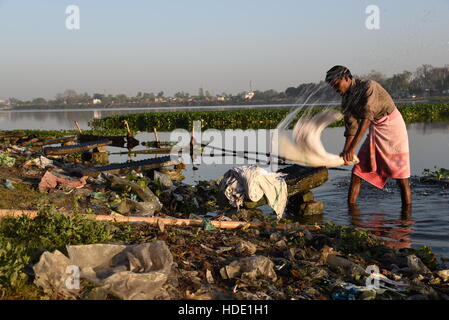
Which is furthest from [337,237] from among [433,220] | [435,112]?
[435,112]

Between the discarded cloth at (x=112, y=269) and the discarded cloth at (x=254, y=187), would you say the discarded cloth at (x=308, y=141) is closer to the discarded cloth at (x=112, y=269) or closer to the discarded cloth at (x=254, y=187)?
the discarded cloth at (x=254, y=187)

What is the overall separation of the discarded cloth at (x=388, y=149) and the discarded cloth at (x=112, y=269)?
3875 millimetres

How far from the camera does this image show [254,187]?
250 inches

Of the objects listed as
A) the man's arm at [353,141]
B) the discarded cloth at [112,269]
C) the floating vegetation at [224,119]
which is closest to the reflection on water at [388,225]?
the man's arm at [353,141]

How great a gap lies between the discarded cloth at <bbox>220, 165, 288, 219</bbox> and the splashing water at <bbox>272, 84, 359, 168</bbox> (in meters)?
0.43

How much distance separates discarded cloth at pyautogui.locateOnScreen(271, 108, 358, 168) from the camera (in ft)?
19.7

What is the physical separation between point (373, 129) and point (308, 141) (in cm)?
95

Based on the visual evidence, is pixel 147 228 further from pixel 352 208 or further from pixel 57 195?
pixel 352 208

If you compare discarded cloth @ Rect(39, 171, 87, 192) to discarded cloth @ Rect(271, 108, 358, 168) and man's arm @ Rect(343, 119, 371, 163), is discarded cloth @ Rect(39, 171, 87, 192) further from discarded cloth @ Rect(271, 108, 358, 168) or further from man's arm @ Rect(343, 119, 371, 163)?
man's arm @ Rect(343, 119, 371, 163)

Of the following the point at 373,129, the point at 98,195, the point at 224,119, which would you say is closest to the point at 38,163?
the point at 98,195

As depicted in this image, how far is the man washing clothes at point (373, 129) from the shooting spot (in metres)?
5.89
